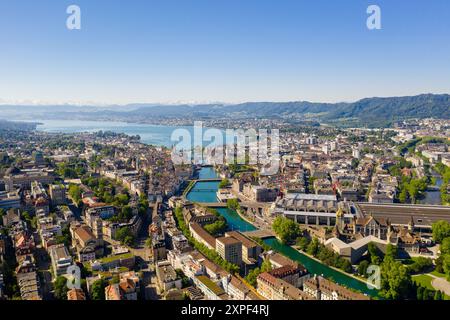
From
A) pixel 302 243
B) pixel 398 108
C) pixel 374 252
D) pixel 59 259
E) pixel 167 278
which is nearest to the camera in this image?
pixel 167 278

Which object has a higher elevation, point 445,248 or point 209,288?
point 445,248

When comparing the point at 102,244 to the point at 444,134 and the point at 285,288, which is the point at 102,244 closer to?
the point at 285,288

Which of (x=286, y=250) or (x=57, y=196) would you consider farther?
(x=57, y=196)

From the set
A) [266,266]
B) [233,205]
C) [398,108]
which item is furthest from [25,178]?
[398,108]

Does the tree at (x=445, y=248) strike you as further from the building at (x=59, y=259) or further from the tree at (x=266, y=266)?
the building at (x=59, y=259)

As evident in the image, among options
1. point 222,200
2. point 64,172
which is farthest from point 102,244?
point 64,172

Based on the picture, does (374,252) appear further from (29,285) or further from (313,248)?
(29,285)
